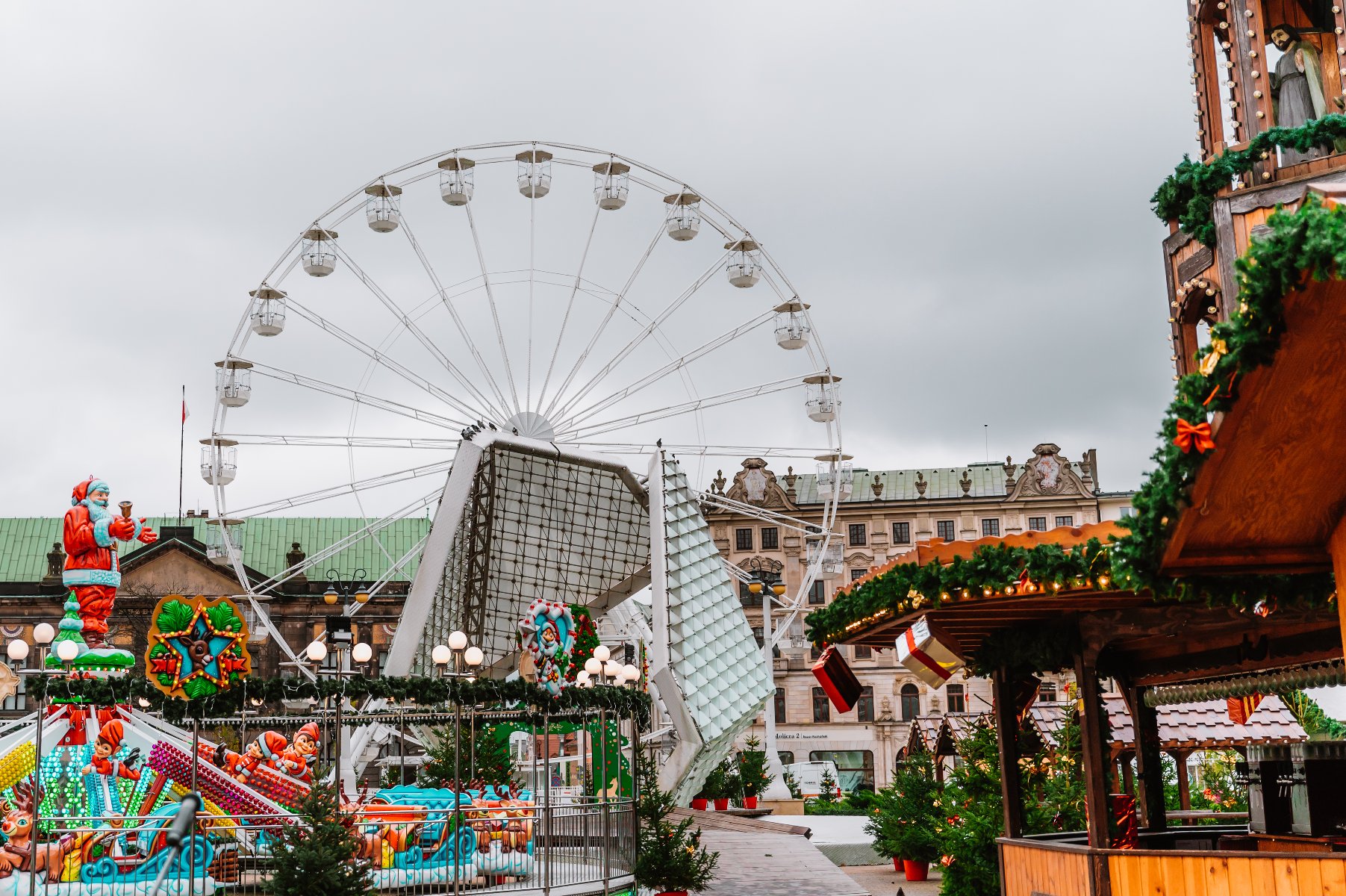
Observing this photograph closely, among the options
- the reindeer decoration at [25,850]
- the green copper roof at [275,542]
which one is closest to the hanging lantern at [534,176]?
the reindeer decoration at [25,850]

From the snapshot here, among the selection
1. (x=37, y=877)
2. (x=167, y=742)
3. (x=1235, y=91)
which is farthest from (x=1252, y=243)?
(x=167, y=742)

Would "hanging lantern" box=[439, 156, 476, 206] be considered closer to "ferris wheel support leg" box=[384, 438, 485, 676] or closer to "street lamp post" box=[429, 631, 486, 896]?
"ferris wheel support leg" box=[384, 438, 485, 676]

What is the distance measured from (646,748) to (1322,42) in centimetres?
2700

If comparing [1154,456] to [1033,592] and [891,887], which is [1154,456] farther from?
[891,887]

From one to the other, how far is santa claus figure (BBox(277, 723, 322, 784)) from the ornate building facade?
46074mm

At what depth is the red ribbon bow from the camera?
6254 mm

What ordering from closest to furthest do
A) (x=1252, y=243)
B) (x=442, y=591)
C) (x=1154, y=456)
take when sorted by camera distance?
(x=1252, y=243)
(x=1154, y=456)
(x=442, y=591)

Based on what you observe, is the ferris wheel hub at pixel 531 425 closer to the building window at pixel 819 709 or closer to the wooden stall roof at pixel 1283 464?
the wooden stall roof at pixel 1283 464

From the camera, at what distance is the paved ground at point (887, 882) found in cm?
2361

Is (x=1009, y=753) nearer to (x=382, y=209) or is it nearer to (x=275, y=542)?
(x=382, y=209)

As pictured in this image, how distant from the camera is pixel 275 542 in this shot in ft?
227

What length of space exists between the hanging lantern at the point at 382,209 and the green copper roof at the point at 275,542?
3527 centimetres

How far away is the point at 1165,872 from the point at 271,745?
15073 millimetres

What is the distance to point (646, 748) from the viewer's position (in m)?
34.8
